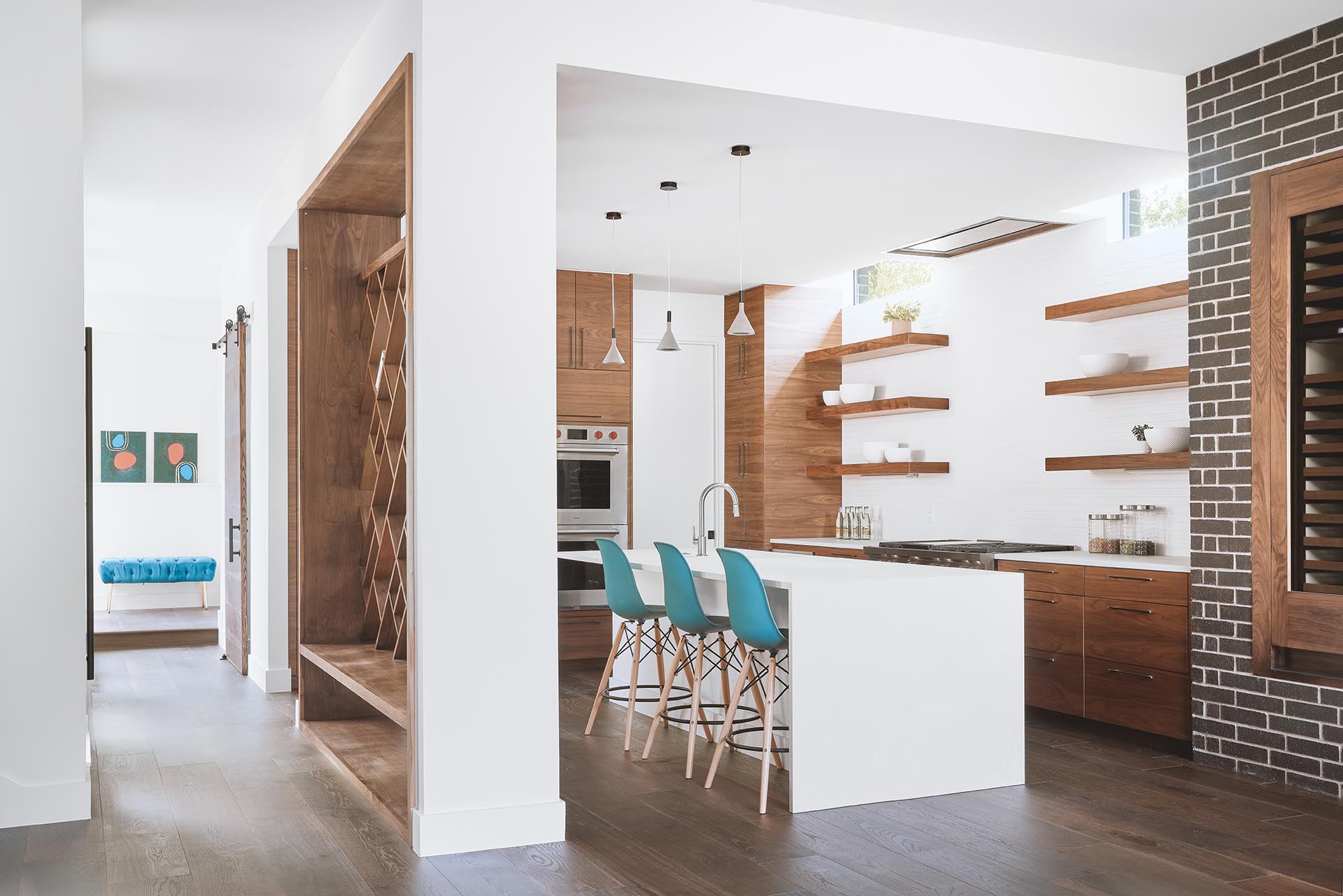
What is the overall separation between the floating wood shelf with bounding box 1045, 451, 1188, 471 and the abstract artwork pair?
8.10 m

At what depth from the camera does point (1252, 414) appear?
4500 mm

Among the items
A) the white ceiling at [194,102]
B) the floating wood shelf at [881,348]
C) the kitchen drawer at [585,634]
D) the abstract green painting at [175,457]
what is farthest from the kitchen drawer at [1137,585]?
the abstract green painting at [175,457]

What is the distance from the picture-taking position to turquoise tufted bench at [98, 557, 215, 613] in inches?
391

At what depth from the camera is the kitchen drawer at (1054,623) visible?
5285mm

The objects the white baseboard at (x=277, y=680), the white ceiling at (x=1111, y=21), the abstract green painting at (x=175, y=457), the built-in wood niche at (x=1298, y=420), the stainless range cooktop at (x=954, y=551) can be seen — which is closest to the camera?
the white ceiling at (x=1111, y=21)

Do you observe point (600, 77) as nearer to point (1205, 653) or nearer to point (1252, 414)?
point (1252, 414)

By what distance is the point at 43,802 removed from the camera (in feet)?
12.7

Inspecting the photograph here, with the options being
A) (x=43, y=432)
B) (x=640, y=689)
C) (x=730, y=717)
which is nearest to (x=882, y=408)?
(x=640, y=689)

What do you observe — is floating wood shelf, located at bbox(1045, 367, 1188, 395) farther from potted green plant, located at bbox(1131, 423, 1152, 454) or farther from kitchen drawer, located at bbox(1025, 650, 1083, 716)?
kitchen drawer, located at bbox(1025, 650, 1083, 716)

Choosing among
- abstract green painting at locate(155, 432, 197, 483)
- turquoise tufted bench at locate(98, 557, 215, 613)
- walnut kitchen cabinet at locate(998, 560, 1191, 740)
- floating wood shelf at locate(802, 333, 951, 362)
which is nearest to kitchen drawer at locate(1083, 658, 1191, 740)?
walnut kitchen cabinet at locate(998, 560, 1191, 740)

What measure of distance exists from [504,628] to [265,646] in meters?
3.52

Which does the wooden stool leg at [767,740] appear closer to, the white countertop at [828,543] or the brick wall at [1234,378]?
the brick wall at [1234,378]

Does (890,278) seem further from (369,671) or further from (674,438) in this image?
(369,671)

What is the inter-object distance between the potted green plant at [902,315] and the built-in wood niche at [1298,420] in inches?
114
